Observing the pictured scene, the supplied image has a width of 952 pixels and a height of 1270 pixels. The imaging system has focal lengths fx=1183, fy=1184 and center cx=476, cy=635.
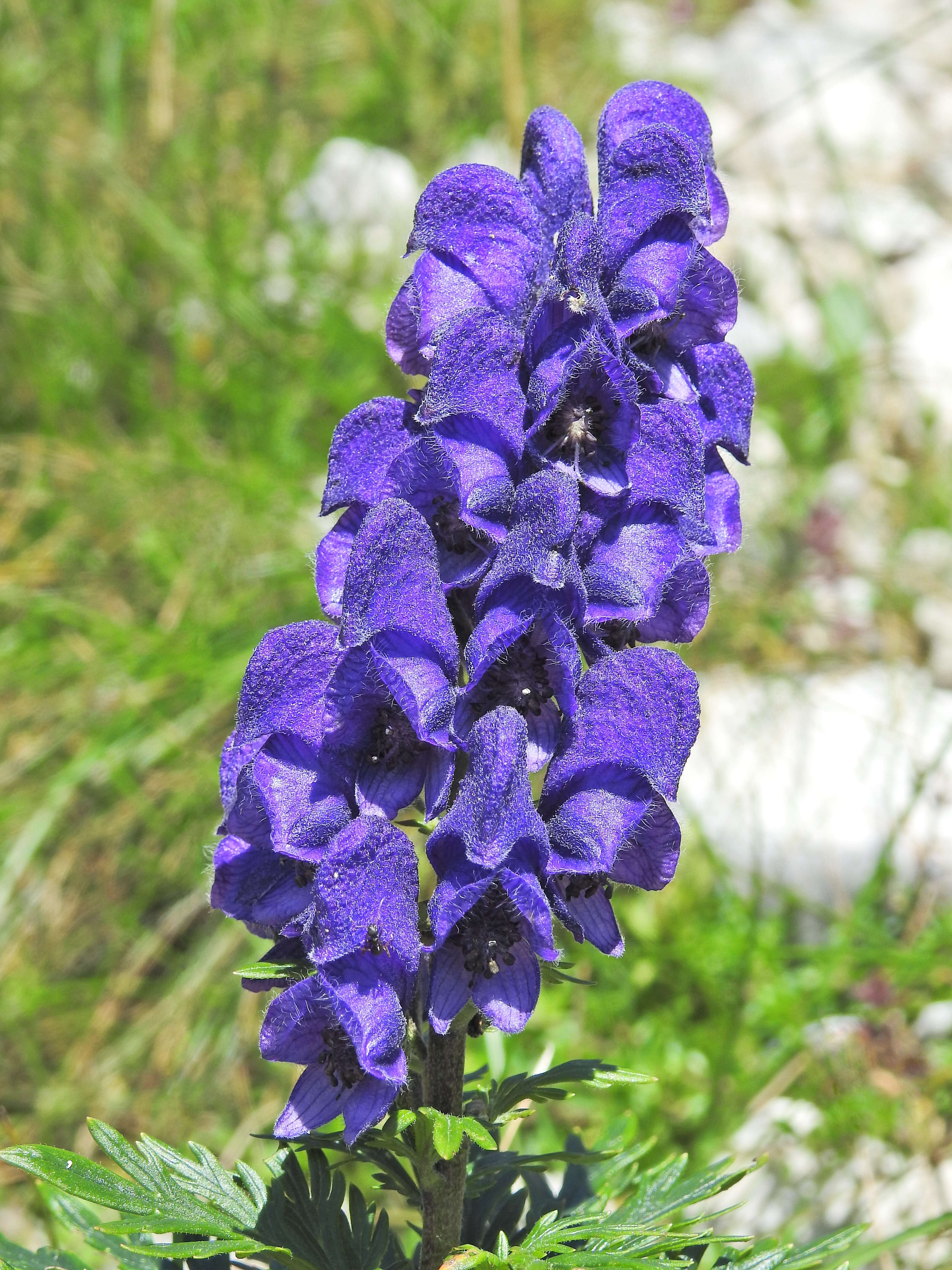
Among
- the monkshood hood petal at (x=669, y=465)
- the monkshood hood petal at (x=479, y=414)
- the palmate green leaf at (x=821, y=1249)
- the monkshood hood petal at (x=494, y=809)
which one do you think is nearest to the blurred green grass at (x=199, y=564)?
the monkshood hood petal at (x=494, y=809)

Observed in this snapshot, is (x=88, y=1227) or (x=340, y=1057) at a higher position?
(x=340, y=1057)

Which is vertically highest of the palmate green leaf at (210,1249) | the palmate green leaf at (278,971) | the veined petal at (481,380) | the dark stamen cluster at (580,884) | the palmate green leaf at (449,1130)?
the veined petal at (481,380)

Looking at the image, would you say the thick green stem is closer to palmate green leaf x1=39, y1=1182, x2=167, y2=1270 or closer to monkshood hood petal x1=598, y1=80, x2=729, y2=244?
palmate green leaf x1=39, y1=1182, x2=167, y2=1270

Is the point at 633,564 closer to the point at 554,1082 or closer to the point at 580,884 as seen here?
the point at 580,884

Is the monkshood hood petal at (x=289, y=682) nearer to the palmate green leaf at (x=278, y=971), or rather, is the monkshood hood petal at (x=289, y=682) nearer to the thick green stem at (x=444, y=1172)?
the palmate green leaf at (x=278, y=971)

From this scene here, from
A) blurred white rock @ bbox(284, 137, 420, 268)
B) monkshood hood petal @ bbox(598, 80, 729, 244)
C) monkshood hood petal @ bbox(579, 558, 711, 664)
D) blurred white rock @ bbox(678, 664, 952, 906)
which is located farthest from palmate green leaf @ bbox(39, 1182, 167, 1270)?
blurred white rock @ bbox(284, 137, 420, 268)

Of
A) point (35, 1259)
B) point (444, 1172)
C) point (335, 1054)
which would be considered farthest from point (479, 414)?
point (35, 1259)

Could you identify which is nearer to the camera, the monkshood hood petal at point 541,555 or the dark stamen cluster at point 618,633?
the monkshood hood petal at point 541,555
